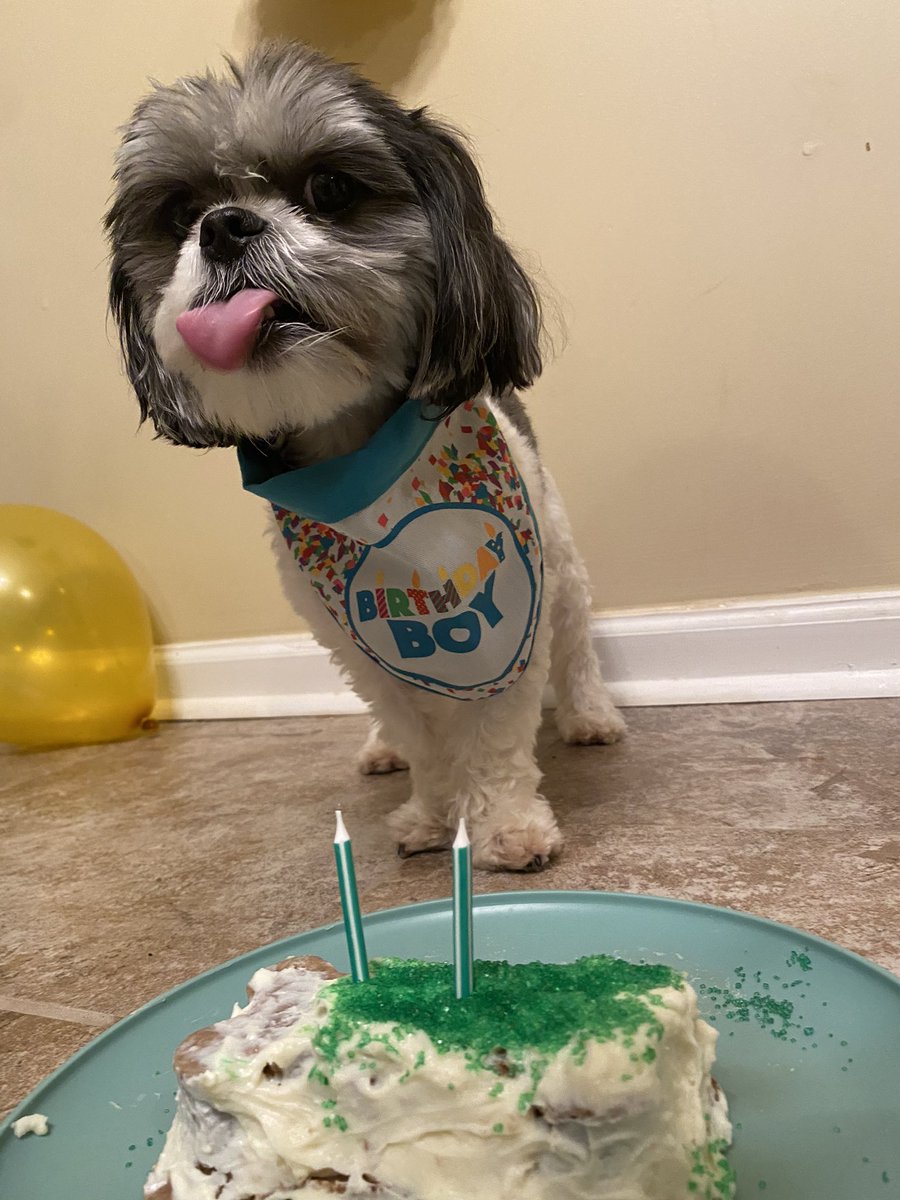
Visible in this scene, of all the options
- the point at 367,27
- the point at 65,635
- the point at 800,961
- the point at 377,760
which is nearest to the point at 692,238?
the point at 367,27

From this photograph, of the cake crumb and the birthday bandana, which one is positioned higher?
the birthday bandana

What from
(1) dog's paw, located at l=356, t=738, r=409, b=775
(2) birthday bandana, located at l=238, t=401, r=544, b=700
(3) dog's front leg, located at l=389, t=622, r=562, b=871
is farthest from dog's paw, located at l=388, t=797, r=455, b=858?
(1) dog's paw, located at l=356, t=738, r=409, b=775

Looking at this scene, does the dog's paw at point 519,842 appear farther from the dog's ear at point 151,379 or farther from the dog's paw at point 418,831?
the dog's ear at point 151,379

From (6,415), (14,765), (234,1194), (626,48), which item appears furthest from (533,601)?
(6,415)

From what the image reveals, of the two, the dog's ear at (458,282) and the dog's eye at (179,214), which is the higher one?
the dog's eye at (179,214)

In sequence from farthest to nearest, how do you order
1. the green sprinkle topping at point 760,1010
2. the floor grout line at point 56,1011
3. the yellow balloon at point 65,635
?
the yellow balloon at point 65,635
the floor grout line at point 56,1011
the green sprinkle topping at point 760,1010

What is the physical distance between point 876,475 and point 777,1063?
150 centimetres

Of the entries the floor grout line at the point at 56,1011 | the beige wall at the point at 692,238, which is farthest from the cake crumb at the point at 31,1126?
the beige wall at the point at 692,238

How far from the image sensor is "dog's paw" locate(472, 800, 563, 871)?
124 centimetres

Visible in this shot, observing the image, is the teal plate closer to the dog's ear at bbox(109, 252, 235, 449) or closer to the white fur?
the white fur

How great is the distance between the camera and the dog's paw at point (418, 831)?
1354 mm

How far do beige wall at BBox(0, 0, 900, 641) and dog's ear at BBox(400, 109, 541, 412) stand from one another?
80 centimetres

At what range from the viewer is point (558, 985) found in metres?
0.60

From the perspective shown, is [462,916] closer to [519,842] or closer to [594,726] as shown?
[519,842]
